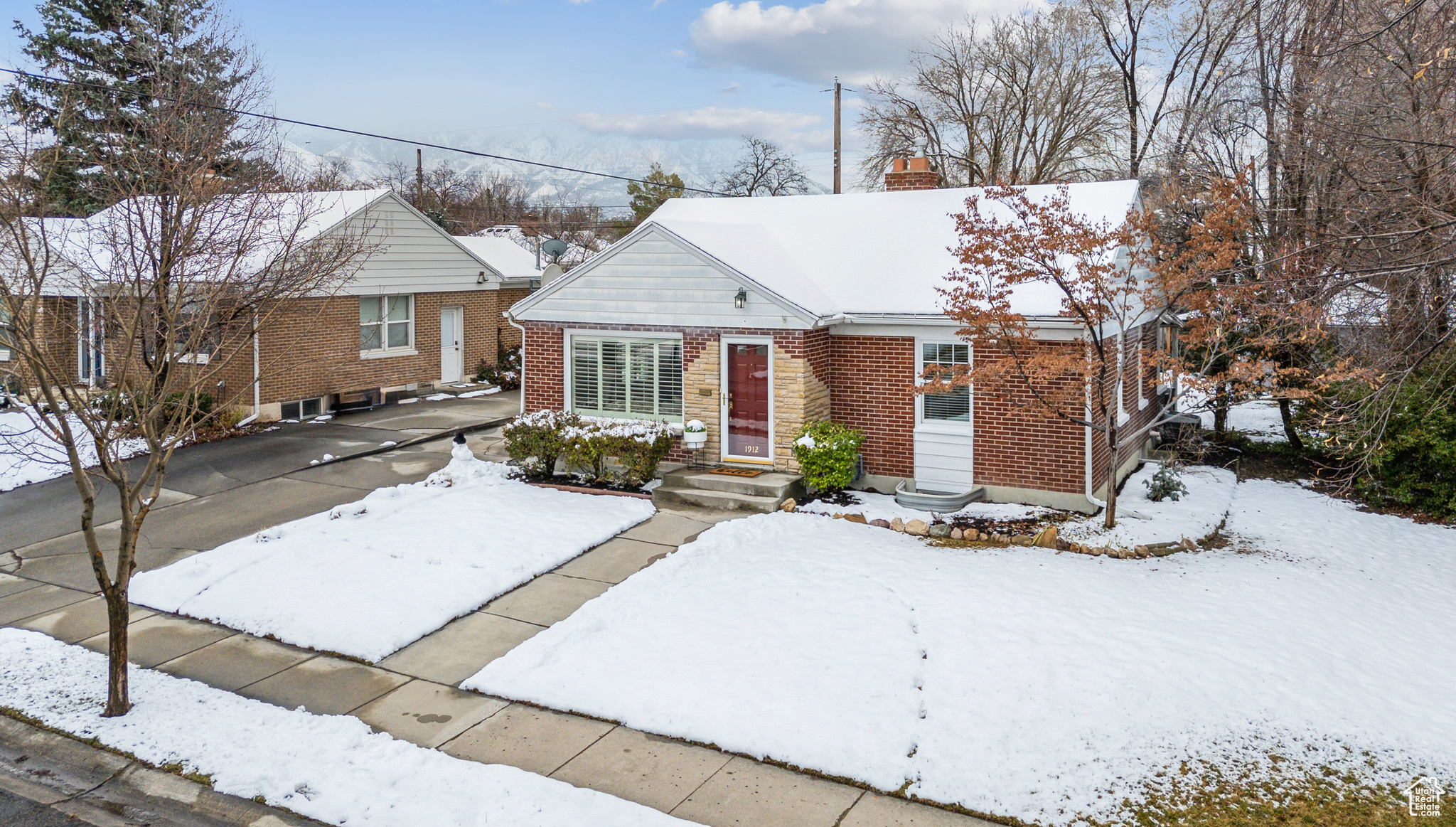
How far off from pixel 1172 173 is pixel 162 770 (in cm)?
2193

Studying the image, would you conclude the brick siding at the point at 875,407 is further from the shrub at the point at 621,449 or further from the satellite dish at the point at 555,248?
the satellite dish at the point at 555,248

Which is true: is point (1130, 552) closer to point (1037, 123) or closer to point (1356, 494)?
point (1356, 494)

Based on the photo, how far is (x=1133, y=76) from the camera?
30.1 metres

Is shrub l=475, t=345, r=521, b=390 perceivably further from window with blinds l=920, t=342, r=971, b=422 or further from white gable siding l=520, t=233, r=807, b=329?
window with blinds l=920, t=342, r=971, b=422

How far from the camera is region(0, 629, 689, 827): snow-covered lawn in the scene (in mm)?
6113

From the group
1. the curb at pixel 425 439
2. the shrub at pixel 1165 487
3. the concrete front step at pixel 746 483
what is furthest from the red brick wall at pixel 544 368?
the shrub at pixel 1165 487

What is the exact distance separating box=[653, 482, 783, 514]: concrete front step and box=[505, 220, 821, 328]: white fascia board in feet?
8.87

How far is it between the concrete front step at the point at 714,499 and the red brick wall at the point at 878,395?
6.70ft

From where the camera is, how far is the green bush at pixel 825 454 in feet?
44.5

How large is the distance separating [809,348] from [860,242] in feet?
10.1

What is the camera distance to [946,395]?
13984mm

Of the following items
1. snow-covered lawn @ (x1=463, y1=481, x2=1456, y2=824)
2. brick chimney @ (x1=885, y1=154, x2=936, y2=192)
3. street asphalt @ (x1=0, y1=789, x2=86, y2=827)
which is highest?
brick chimney @ (x1=885, y1=154, x2=936, y2=192)

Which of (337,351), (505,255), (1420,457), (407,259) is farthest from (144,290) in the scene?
(1420,457)

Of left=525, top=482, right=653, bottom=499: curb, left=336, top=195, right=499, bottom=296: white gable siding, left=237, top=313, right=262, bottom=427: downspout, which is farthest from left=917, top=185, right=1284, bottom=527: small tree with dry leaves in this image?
left=237, top=313, right=262, bottom=427: downspout
